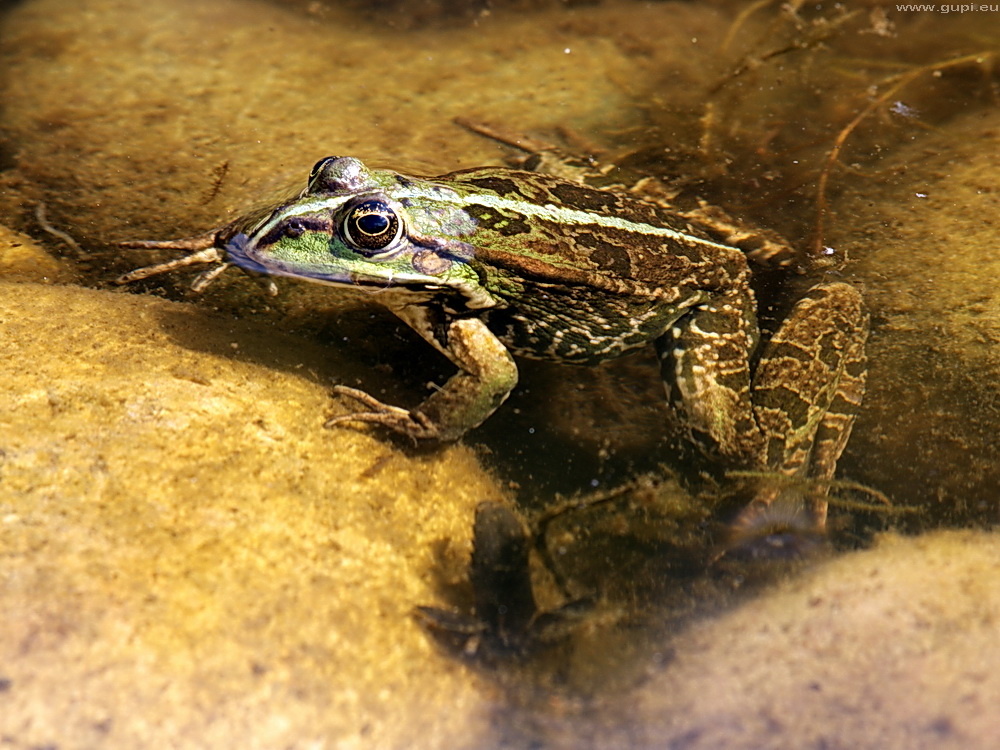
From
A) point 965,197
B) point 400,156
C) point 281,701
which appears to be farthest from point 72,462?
point 965,197

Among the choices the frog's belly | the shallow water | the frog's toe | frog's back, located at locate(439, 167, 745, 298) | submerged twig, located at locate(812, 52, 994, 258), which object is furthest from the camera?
submerged twig, located at locate(812, 52, 994, 258)

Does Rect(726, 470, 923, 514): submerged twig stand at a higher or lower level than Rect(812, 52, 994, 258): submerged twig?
lower

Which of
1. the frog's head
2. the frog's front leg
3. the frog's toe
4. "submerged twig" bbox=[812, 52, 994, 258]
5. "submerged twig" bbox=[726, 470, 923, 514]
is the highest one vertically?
"submerged twig" bbox=[812, 52, 994, 258]

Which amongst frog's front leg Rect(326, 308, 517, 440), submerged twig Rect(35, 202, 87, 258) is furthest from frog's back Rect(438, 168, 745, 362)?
submerged twig Rect(35, 202, 87, 258)

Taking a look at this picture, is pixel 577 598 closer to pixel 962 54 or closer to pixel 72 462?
pixel 72 462

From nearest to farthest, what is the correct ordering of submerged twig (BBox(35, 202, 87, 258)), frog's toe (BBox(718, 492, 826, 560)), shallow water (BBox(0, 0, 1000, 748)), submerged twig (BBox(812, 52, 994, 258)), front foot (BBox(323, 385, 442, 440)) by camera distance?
shallow water (BBox(0, 0, 1000, 748)) < frog's toe (BBox(718, 492, 826, 560)) < front foot (BBox(323, 385, 442, 440)) < submerged twig (BBox(35, 202, 87, 258)) < submerged twig (BBox(812, 52, 994, 258))

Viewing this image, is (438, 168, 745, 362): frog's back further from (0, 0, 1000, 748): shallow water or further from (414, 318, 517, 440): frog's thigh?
(0, 0, 1000, 748): shallow water

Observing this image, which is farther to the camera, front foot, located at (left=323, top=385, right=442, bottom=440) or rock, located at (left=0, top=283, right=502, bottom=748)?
front foot, located at (left=323, top=385, right=442, bottom=440)

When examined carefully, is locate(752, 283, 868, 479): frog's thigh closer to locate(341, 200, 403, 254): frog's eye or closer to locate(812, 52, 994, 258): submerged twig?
locate(812, 52, 994, 258): submerged twig

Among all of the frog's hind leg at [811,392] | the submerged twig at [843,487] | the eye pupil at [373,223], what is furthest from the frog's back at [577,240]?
the submerged twig at [843,487]

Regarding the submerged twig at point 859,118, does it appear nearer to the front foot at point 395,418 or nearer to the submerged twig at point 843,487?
the submerged twig at point 843,487
